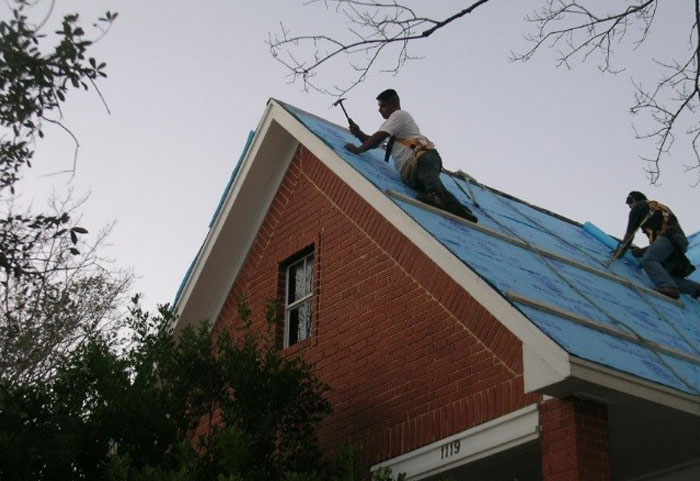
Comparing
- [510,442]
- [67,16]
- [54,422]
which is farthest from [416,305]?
[67,16]

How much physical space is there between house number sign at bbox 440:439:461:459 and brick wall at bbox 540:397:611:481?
93 centimetres

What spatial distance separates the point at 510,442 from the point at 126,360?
3.45 metres

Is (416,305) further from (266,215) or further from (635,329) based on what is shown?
(266,215)

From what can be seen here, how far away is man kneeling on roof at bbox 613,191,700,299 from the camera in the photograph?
12.0m

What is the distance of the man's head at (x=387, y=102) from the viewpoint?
12.3 meters

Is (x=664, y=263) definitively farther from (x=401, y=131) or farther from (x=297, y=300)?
(x=297, y=300)

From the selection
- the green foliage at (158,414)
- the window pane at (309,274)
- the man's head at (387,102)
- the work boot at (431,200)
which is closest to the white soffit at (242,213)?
the window pane at (309,274)

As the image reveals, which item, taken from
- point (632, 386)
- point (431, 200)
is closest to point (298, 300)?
point (431, 200)

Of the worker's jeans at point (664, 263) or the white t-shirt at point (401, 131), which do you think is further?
the worker's jeans at point (664, 263)

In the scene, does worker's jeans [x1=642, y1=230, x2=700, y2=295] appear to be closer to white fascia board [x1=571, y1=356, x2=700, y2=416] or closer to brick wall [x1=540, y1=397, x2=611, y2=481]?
white fascia board [x1=571, y1=356, x2=700, y2=416]

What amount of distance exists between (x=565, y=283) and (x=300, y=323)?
3.27m

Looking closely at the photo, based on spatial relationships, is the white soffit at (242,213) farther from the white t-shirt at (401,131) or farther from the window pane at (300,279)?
the white t-shirt at (401,131)

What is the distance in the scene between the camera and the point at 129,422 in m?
9.21

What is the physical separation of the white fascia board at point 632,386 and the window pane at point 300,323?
14.1ft
